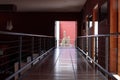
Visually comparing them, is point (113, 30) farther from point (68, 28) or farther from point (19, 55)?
point (68, 28)

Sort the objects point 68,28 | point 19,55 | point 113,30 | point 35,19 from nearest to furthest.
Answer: point 19,55, point 113,30, point 35,19, point 68,28

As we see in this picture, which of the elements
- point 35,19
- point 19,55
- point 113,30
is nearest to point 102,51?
point 113,30

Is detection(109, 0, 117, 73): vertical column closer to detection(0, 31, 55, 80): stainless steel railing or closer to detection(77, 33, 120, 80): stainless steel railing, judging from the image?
detection(77, 33, 120, 80): stainless steel railing

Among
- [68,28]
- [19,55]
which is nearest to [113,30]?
[19,55]

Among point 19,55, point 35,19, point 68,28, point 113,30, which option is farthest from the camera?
point 68,28

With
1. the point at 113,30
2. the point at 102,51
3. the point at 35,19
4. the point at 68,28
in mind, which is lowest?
the point at 102,51

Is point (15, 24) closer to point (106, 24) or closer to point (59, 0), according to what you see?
point (59, 0)

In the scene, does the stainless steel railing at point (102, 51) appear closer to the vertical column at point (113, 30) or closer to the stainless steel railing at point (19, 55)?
the vertical column at point (113, 30)

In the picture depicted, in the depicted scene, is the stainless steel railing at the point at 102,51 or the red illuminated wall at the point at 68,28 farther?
the red illuminated wall at the point at 68,28

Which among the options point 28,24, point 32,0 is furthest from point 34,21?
point 32,0

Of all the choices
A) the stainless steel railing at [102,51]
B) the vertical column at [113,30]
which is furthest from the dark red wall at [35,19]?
the vertical column at [113,30]

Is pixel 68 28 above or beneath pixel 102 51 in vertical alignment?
above

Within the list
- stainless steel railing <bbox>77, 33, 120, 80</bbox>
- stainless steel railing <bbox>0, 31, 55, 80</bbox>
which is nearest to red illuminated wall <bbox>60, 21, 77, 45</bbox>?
stainless steel railing <bbox>77, 33, 120, 80</bbox>

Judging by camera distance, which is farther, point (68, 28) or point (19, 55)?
point (68, 28)
